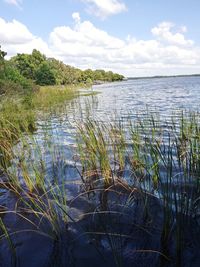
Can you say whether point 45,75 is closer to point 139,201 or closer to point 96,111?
point 96,111

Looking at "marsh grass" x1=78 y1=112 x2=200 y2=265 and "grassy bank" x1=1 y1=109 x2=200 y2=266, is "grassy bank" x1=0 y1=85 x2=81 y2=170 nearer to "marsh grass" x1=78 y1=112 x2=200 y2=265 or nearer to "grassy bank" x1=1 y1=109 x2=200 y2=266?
"grassy bank" x1=1 y1=109 x2=200 y2=266

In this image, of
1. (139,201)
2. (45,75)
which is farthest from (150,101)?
(45,75)

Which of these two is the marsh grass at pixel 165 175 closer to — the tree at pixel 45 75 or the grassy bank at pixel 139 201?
the grassy bank at pixel 139 201

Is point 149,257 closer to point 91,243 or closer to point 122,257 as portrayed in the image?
point 122,257

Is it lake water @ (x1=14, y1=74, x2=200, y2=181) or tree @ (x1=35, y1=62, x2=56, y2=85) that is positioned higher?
tree @ (x1=35, y1=62, x2=56, y2=85)

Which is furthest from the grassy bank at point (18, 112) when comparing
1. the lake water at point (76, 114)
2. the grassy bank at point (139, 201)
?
the grassy bank at point (139, 201)

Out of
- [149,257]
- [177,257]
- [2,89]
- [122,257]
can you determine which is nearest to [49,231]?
[122,257]

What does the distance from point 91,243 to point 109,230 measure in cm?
31

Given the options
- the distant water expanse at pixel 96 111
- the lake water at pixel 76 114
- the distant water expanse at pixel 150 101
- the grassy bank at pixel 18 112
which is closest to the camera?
the grassy bank at pixel 18 112

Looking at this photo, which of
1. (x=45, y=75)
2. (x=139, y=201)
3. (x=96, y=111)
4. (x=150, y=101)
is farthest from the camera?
(x=45, y=75)

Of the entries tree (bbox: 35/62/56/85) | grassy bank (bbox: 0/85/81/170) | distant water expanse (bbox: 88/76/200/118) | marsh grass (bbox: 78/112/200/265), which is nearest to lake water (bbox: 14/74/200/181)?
distant water expanse (bbox: 88/76/200/118)

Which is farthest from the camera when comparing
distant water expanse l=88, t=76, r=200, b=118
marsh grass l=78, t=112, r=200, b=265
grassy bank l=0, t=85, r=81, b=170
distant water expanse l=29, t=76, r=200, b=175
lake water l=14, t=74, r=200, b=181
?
distant water expanse l=88, t=76, r=200, b=118

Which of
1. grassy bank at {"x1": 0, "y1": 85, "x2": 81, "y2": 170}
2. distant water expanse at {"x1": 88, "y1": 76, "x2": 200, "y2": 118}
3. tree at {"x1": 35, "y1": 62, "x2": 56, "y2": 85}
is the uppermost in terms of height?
tree at {"x1": 35, "y1": 62, "x2": 56, "y2": 85}

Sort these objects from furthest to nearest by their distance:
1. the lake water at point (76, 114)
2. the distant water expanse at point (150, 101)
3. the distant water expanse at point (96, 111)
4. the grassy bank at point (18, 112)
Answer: the distant water expanse at point (150, 101) < the distant water expanse at point (96, 111) < the lake water at point (76, 114) < the grassy bank at point (18, 112)
